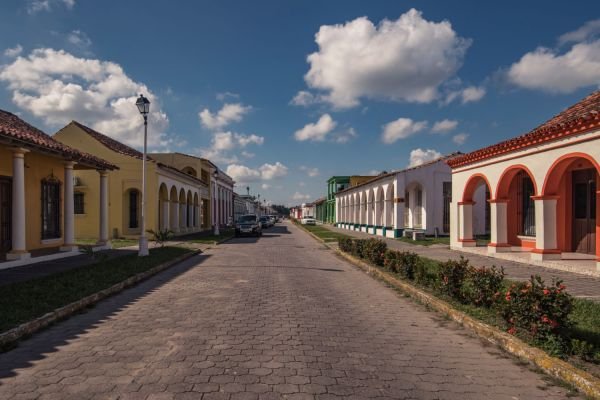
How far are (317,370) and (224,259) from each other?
11.1 meters

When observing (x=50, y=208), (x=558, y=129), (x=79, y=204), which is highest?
(x=558, y=129)

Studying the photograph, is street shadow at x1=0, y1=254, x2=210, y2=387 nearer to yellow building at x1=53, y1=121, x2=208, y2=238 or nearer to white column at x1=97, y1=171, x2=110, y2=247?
white column at x1=97, y1=171, x2=110, y2=247

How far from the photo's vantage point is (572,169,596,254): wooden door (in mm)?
12703

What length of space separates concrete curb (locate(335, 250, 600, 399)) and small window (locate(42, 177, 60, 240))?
1372 cm

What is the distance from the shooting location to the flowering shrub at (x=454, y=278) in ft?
23.8

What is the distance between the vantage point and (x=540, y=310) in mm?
4750

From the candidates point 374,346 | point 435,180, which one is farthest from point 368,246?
point 435,180

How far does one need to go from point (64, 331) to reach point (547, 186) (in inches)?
493

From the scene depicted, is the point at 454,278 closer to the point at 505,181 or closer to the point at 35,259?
the point at 505,181

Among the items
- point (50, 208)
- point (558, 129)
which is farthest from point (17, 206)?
point (558, 129)

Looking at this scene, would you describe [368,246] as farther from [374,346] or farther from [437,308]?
[374,346]

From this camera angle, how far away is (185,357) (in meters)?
4.45

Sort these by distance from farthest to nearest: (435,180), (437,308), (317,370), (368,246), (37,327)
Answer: (435,180), (368,246), (437,308), (37,327), (317,370)

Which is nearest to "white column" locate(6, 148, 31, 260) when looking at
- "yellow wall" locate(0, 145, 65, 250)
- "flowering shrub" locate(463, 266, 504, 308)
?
"yellow wall" locate(0, 145, 65, 250)
